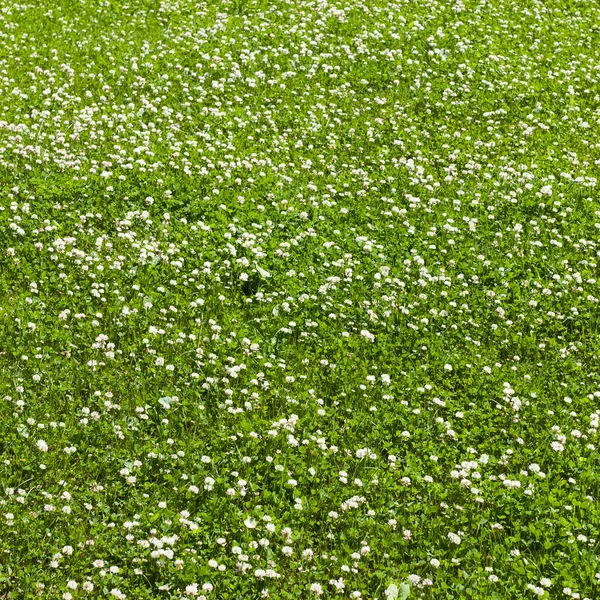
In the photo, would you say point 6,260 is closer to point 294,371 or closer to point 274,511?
point 294,371

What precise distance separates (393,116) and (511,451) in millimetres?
7252

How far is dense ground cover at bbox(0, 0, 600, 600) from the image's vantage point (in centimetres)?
618

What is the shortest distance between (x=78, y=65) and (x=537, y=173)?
749cm

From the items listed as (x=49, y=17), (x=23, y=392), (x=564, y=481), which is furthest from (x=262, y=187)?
(x=49, y=17)

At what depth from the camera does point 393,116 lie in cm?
1313

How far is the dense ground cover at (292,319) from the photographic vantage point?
20.3 ft

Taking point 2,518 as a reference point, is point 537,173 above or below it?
above

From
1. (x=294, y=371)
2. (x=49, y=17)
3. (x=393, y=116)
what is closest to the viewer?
(x=294, y=371)

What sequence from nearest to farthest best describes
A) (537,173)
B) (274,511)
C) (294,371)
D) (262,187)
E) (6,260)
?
(274,511), (294,371), (6,260), (262,187), (537,173)

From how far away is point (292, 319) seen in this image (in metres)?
8.68

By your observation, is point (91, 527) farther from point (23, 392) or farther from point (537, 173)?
point (537, 173)

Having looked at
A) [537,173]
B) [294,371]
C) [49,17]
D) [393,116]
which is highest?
[49,17]

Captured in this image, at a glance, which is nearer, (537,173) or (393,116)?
(537,173)

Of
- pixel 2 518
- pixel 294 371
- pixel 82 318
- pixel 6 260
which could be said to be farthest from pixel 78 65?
pixel 2 518
